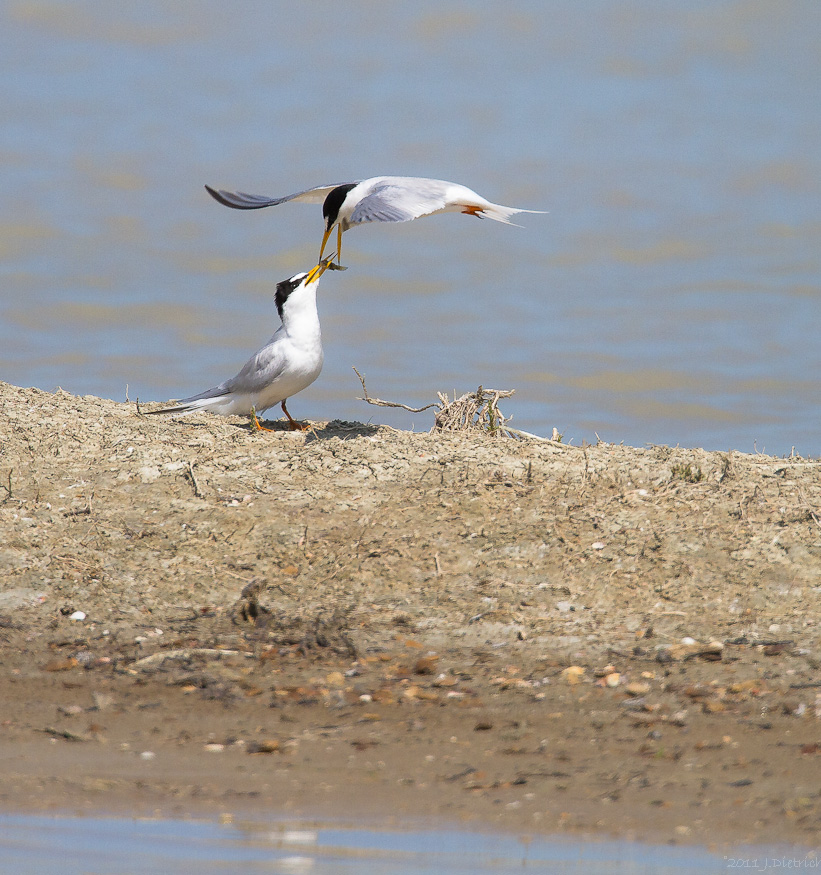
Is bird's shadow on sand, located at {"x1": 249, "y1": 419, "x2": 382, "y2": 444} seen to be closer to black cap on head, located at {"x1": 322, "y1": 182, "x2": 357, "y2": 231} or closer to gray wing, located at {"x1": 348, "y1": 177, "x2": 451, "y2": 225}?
black cap on head, located at {"x1": 322, "y1": 182, "x2": 357, "y2": 231}

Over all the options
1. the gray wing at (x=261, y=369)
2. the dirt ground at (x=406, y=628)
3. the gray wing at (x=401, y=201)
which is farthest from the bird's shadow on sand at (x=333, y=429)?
the gray wing at (x=401, y=201)

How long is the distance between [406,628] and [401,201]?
3.55 meters

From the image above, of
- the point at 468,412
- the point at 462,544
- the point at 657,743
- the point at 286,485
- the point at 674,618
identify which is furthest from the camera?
the point at 468,412

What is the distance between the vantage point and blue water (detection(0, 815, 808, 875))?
143 inches

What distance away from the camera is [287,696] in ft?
18.7

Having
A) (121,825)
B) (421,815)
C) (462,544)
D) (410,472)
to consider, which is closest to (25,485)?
(410,472)

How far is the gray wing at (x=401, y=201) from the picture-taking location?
789 centimetres

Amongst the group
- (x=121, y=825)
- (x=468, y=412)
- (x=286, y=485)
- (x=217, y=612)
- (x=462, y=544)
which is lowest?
(x=121, y=825)

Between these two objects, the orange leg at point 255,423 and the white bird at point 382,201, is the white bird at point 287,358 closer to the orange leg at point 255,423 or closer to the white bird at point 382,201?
the orange leg at point 255,423

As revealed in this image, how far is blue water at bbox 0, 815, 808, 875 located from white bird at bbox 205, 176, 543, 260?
501cm

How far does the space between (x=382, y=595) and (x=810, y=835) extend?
3505mm

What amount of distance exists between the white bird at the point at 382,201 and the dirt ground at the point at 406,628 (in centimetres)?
204

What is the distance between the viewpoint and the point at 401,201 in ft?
26.8

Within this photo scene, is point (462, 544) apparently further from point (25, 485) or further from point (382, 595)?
point (25, 485)
